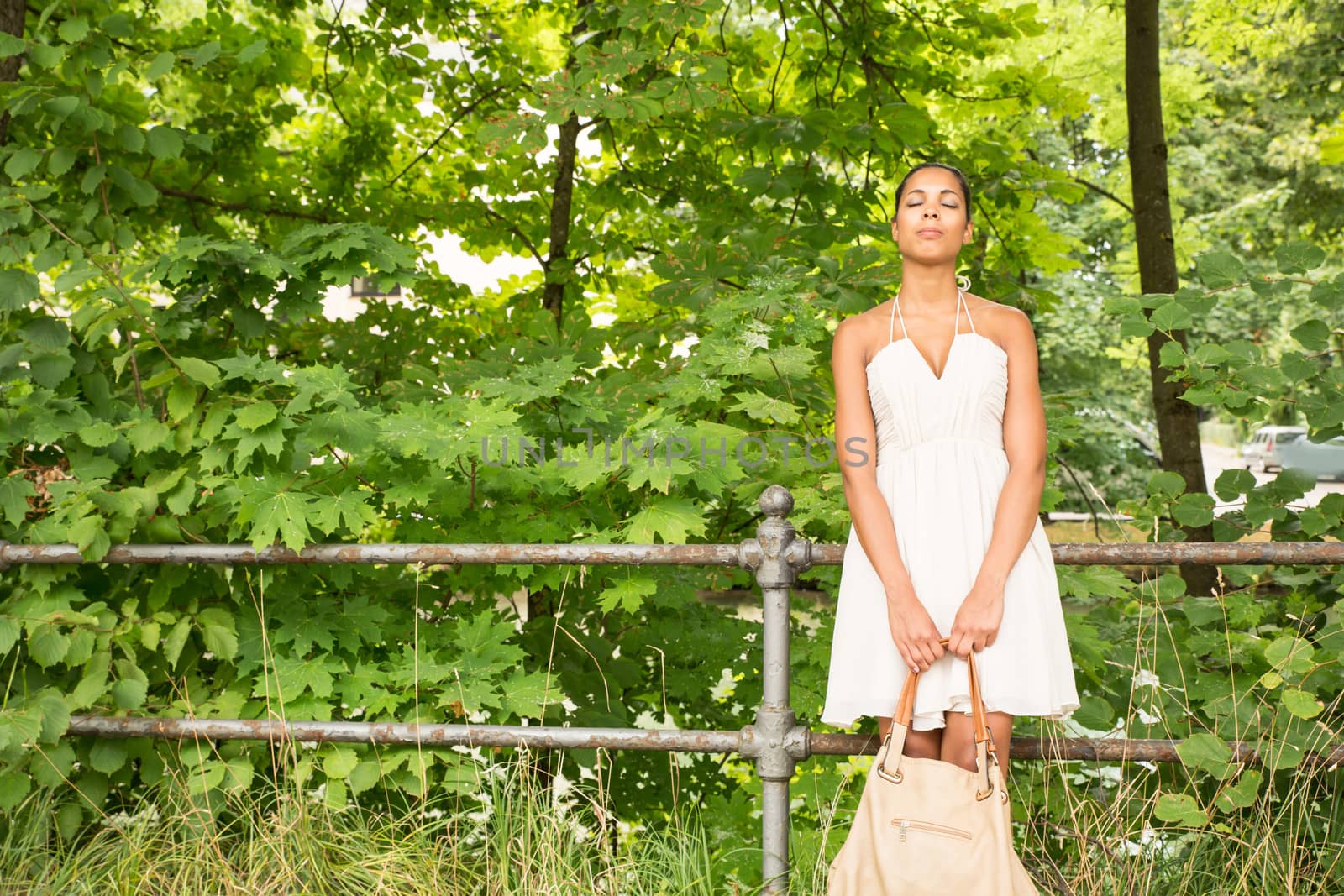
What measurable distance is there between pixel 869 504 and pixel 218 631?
195cm

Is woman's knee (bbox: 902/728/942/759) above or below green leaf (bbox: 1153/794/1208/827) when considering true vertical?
above

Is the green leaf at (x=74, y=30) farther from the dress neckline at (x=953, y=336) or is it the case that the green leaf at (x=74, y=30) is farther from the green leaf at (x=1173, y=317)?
the green leaf at (x=1173, y=317)

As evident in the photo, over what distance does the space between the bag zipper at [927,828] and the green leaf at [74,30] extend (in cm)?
322

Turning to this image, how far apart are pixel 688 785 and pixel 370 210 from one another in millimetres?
3602

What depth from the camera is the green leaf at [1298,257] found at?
111 inches

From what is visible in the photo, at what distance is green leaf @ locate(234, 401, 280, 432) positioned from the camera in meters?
2.86

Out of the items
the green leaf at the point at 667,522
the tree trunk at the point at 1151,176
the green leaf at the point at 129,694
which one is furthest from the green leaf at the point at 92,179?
the tree trunk at the point at 1151,176

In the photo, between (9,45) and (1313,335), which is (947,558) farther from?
(9,45)

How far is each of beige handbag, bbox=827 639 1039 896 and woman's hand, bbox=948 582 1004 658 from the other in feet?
0.36

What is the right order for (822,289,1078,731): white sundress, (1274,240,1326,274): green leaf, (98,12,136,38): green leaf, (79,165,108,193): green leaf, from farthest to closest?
(79,165,108,193): green leaf
(98,12,136,38): green leaf
(1274,240,1326,274): green leaf
(822,289,1078,731): white sundress

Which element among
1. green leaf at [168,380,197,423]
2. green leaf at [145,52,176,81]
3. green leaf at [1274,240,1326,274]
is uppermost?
green leaf at [145,52,176,81]

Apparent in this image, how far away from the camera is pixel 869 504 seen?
224 cm

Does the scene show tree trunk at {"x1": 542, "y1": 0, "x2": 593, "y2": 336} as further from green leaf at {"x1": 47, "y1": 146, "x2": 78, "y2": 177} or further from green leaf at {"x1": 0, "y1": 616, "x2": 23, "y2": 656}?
green leaf at {"x1": 0, "y1": 616, "x2": 23, "y2": 656}

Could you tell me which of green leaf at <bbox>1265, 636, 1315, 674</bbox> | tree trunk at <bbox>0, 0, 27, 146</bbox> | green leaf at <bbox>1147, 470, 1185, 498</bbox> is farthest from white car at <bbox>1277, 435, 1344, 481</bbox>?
tree trunk at <bbox>0, 0, 27, 146</bbox>
